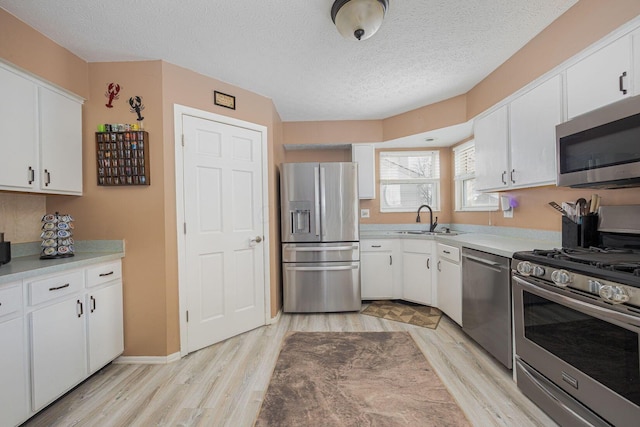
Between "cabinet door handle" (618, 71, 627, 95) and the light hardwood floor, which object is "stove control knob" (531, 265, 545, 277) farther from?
"cabinet door handle" (618, 71, 627, 95)

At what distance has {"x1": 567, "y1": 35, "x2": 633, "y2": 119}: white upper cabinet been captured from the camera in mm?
1401

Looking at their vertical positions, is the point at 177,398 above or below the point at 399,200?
below

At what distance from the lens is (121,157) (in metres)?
2.13

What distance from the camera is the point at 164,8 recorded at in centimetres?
165

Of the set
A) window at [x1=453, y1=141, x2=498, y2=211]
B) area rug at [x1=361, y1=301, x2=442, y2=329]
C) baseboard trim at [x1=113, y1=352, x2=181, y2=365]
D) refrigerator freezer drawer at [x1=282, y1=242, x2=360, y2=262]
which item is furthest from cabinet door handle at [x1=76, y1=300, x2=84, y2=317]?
window at [x1=453, y1=141, x2=498, y2=211]

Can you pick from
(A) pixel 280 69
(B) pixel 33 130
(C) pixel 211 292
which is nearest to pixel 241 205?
(C) pixel 211 292

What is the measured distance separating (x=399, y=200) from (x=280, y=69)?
8.04 feet

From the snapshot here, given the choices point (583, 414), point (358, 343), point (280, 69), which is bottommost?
point (358, 343)

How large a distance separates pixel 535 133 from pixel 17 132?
3497 mm

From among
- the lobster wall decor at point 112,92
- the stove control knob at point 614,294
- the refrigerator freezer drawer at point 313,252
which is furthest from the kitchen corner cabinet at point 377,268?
the lobster wall decor at point 112,92

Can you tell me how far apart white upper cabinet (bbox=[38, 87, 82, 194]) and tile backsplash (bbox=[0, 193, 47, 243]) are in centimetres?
35

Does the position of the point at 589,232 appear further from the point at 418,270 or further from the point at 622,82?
the point at 418,270

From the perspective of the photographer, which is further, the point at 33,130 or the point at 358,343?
the point at 358,343

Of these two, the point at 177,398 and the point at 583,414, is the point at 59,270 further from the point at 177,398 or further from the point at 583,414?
the point at 583,414
